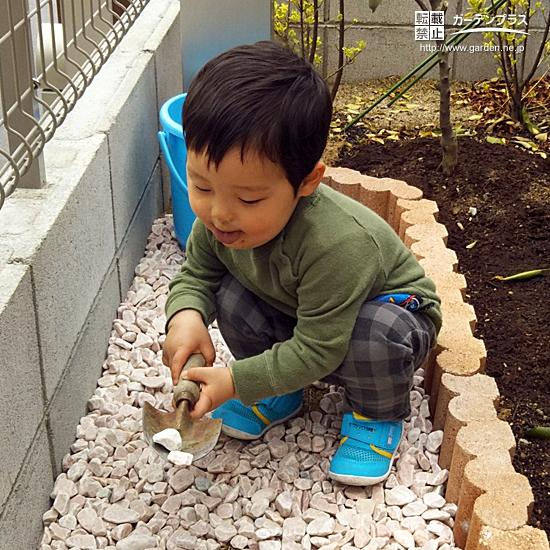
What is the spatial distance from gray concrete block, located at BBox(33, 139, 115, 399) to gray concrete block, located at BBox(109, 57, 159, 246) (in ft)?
0.40

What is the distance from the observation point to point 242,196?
1.53 m

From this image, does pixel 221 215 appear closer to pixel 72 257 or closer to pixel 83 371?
pixel 72 257

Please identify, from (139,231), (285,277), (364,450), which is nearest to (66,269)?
(285,277)

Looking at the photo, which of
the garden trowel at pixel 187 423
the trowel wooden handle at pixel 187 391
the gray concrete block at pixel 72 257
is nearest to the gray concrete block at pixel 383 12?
the gray concrete block at pixel 72 257

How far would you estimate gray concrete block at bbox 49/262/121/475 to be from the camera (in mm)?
1908

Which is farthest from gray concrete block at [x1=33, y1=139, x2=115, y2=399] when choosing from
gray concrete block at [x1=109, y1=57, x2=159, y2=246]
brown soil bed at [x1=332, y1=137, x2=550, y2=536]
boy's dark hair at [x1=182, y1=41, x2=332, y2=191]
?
brown soil bed at [x1=332, y1=137, x2=550, y2=536]

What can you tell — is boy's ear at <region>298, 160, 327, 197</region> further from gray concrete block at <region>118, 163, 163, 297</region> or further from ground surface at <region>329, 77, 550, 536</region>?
gray concrete block at <region>118, 163, 163, 297</region>

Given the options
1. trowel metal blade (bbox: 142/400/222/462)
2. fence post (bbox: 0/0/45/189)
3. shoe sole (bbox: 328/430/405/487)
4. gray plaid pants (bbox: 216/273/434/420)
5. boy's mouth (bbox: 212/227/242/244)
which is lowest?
shoe sole (bbox: 328/430/405/487)

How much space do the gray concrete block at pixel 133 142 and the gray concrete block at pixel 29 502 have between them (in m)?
0.87

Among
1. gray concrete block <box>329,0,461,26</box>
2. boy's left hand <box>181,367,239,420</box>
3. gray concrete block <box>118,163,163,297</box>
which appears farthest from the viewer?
gray concrete block <box>329,0,461,26</box>

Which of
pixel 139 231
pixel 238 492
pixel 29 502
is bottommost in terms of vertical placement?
pixel 238 492

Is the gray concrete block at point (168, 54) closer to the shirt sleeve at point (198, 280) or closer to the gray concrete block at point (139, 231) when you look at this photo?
the gray concrete block at point (139, 231)

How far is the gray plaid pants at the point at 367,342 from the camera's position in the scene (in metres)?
1.82

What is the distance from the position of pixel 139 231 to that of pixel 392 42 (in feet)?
8.31
